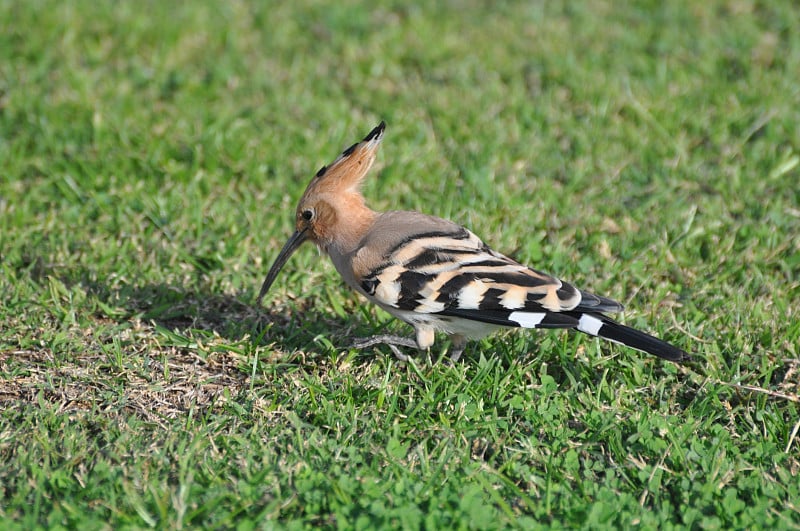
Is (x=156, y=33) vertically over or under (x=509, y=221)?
over

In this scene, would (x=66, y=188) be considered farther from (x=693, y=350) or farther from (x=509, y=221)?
(x=693, y=350)

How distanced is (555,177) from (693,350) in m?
1.65

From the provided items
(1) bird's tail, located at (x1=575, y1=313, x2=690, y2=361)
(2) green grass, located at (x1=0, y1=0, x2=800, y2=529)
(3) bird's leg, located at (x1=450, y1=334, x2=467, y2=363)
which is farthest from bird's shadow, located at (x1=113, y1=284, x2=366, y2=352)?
(1) bird's tail, located at (x1=575, y1=313, x2=690, y2=361)

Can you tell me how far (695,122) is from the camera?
18.4 feet

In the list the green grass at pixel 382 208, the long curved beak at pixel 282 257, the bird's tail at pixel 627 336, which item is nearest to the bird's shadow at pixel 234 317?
the green grass at pixel 382 208

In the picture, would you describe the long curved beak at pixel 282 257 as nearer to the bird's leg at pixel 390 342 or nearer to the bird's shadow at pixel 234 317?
the bird's shadow at pixel 234 317

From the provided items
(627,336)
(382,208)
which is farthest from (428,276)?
(382,208)

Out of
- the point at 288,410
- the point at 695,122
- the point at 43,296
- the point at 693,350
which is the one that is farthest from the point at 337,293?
the point at 695,122

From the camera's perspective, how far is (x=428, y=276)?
11.9ft

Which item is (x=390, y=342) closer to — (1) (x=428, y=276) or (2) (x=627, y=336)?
(1) (x=428, y=276)

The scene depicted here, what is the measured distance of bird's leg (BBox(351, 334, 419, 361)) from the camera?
378 cm

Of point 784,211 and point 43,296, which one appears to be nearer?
point 43,296

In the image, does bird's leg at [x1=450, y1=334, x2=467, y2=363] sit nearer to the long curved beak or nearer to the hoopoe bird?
the hoopoe bird

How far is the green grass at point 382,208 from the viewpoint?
3096mm
